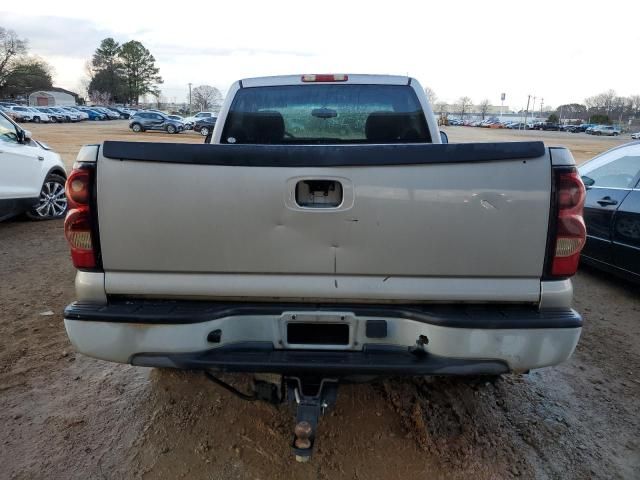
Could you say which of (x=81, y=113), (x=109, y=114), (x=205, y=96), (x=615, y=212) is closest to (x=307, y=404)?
(x=615, y=212)

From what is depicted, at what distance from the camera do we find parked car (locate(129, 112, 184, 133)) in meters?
42.7

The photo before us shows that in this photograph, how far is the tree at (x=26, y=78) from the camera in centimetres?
9562

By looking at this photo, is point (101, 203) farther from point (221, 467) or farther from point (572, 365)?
point (572, 365)

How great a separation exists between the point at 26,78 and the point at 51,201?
107808 mm

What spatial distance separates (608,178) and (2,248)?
7.47 m

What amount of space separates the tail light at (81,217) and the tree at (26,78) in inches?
4447

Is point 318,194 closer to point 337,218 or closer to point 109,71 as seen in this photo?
point 337,218

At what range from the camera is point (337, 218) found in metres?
2.27

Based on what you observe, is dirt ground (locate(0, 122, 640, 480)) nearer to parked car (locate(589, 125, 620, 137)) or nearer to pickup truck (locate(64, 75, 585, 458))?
pickup truck (locate(64, 75, 585, 458))

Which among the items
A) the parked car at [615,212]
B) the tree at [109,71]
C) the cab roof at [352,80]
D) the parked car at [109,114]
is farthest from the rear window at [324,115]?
the tree at [109,71]

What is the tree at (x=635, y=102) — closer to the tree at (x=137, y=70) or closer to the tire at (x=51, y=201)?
the tree at (x=137, y=70)

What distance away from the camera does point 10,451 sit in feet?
8.81

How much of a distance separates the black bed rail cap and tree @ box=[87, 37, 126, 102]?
4931 inches

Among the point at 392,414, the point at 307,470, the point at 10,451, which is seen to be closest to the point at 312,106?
the point at 392,414
